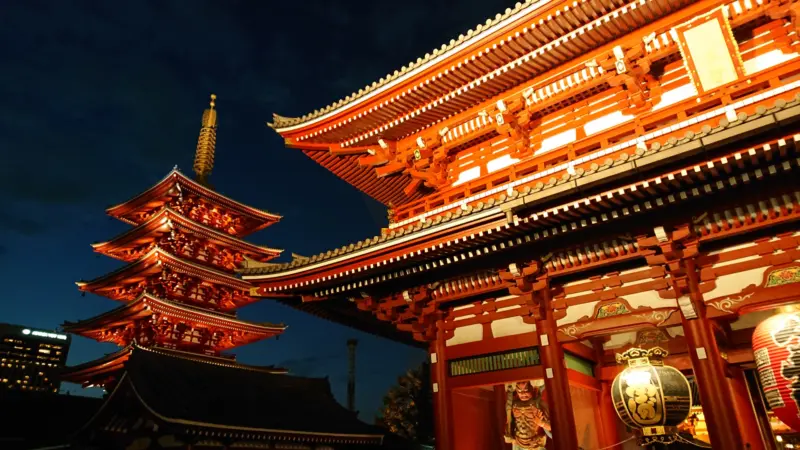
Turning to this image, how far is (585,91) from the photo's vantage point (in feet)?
33.7

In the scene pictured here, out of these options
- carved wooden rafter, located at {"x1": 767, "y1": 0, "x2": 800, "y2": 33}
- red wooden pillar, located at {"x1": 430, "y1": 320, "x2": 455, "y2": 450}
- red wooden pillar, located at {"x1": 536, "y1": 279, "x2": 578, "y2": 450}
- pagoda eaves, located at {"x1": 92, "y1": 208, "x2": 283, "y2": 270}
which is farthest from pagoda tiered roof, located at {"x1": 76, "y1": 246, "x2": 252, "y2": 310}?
carved wooden rafter, located at {"x1": 767, "y1": 0, "x2": 800, "y2": 33}

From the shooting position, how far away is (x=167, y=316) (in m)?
25.0

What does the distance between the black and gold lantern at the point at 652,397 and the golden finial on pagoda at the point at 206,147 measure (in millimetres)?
28929

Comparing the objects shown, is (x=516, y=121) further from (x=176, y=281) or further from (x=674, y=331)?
(x=176, y=281)

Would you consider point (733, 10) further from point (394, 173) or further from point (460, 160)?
point (394, 173)

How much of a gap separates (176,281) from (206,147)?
410 inches

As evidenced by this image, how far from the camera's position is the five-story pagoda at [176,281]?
83.1 feet

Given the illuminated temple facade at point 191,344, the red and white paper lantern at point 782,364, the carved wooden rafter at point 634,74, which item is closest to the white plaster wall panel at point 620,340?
the red and white paper lantern at point 782,364

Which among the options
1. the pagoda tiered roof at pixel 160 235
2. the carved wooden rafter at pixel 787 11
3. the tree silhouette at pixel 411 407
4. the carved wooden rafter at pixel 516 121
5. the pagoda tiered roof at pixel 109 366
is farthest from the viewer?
the tree silhouette at pixel 411 407

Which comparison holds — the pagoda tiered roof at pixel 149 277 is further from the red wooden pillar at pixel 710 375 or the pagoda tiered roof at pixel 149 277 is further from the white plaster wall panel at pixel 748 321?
the red wooden pillar at pixel 710 375

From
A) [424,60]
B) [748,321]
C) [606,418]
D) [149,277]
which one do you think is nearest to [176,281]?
[149,277]

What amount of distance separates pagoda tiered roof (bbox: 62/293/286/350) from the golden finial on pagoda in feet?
30.9

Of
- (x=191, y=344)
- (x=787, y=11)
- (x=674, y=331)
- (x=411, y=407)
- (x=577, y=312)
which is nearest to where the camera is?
(x=787, y=11)

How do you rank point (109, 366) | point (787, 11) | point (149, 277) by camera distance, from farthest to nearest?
point (149, 277), point (109, 366), point (787, 11)
